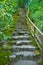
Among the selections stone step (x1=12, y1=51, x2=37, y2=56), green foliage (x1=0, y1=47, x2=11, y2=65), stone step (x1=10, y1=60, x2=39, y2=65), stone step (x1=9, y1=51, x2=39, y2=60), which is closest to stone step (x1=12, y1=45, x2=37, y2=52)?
stone step (x1=12, y1=51, x2=37, y2=56)

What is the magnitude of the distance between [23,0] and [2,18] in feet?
84.7

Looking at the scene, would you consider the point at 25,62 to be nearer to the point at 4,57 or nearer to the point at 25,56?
the point at 25,56

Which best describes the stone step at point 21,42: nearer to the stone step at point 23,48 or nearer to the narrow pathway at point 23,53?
the narrow pathway at point 23,53

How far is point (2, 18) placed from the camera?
720 cm

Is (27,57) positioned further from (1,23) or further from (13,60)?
(1,23)

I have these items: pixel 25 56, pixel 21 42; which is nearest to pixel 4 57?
pixel 25 56

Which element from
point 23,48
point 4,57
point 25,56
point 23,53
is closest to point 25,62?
point 25,56

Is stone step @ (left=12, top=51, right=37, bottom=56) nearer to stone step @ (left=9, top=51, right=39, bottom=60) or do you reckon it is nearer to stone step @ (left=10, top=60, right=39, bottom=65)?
stone step @ (left=9, top=51, right=39, bottom=60)

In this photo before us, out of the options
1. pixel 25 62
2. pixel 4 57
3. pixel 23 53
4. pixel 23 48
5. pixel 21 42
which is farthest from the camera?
pixel 21 42

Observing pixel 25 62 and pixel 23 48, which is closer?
pixel 25 62

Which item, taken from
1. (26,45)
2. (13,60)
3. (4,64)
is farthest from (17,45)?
(4,64)

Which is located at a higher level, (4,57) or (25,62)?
(4,57)

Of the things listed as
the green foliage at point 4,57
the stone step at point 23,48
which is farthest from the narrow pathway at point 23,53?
the green foliage at point 4,57

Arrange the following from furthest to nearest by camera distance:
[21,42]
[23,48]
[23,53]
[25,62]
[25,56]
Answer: [21,42] < [23,48] < [23,53] < [25,56] < [25,62]
